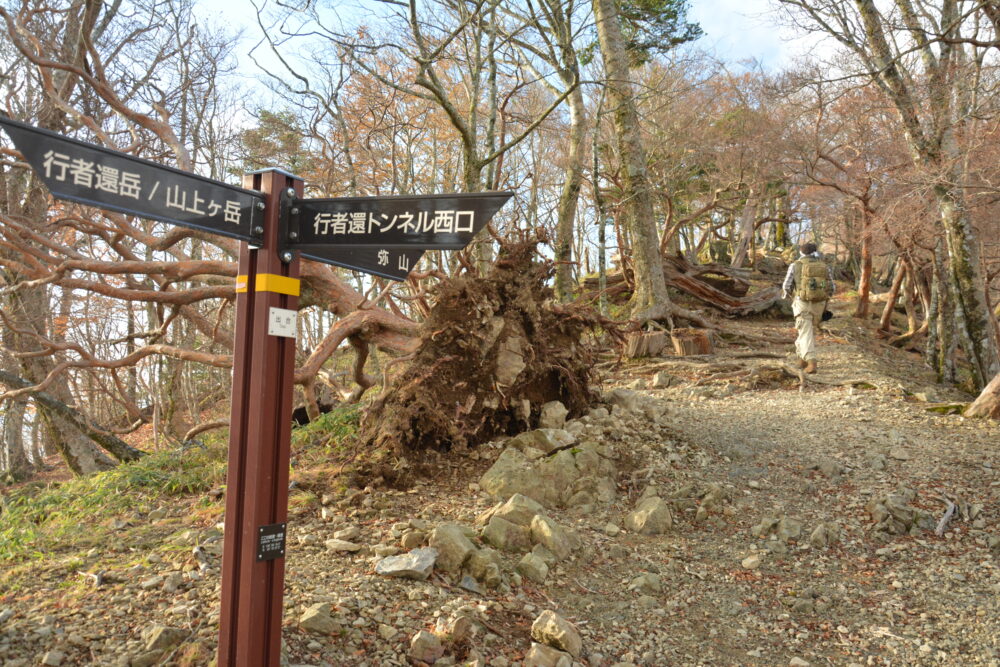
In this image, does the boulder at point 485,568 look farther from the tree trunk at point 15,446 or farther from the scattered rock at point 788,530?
the tree trunk at point 15,446

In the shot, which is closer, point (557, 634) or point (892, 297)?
point (557, 634)

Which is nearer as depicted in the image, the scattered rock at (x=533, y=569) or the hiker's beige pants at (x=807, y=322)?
the scattered rock at (x=533, y=569)

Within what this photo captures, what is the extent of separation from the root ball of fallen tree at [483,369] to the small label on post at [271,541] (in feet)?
7.84

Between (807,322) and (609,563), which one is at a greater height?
(807,322)

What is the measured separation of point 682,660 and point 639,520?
4.17ft

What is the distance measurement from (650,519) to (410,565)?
181 cm

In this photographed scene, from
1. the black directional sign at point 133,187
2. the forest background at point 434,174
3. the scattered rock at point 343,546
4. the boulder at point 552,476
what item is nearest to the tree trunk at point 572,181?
the forest background at point 434,174

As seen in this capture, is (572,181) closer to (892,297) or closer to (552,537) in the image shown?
(552,537)

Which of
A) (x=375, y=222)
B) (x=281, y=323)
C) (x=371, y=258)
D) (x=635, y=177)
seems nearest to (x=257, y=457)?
(x=281, y=323)

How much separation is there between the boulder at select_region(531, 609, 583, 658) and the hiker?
22.3 ft

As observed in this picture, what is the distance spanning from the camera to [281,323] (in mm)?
2203

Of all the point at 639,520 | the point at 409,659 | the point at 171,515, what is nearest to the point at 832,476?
the point at 639,520

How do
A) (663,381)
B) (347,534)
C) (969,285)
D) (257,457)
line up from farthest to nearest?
(969,285)
(663,381)
(347,534)
(257,457)

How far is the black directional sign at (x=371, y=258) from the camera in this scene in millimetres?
2264
